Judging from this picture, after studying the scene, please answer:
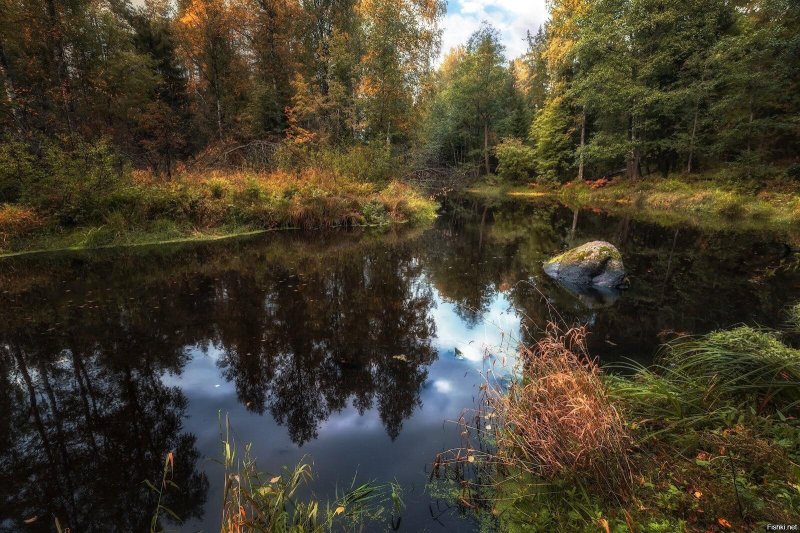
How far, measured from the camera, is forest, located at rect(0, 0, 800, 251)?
14891mm

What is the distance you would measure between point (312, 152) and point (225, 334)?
1543 cm

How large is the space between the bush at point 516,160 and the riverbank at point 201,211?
23.6 meters

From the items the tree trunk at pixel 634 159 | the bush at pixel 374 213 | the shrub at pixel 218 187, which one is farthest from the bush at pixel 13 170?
the tree trunk at pixel 634 159

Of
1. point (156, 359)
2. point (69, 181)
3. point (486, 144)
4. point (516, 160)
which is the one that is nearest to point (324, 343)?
point (156, 359)

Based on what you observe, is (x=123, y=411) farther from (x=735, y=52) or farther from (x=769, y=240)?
(x=735, y=52)

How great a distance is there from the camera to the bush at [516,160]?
1517 inches

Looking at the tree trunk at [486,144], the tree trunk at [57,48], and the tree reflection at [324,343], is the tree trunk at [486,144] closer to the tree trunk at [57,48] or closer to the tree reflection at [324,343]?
the tree trunk at [57,48]

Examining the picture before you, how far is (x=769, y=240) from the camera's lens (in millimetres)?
13281

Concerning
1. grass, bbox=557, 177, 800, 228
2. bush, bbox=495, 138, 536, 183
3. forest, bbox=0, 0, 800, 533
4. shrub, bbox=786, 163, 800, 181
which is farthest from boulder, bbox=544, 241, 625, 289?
bush, bbox=495, 138, 536, 183

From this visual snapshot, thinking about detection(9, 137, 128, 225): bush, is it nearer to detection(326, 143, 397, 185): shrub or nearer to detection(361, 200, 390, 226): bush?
detection(361, 200, 390, 226): bush

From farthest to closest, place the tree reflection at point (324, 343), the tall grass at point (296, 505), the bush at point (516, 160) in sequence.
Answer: the bush at point (516, 160)
the tree reflection at point (324, 343)
the tall grass at point (296, 505)

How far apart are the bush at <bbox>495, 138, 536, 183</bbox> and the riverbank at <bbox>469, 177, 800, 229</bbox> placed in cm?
914

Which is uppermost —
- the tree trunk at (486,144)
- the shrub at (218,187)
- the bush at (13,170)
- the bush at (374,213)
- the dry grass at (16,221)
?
the tree trunk at (486,144)

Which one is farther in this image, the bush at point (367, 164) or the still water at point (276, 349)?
the bush at point (367, 164)
